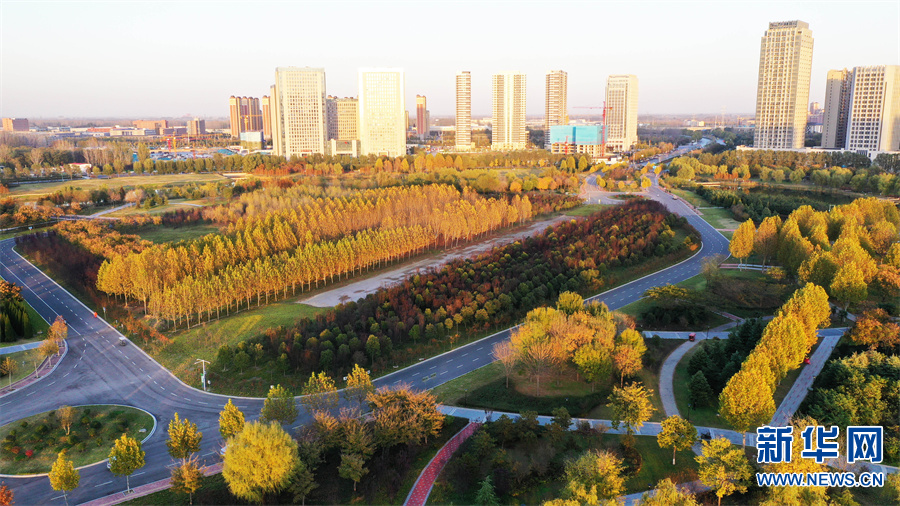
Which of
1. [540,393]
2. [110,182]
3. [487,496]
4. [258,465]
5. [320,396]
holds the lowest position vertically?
[487,496]

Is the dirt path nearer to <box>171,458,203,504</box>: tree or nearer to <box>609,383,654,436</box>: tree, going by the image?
<box>171,458,203,504</box>: tree

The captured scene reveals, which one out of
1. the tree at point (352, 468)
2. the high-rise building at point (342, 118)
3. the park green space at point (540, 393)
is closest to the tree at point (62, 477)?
the tree at point (352, 468)

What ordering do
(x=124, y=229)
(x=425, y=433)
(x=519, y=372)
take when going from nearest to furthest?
(x=425, y=433), (x=519, y=372), (x=124, y=229)

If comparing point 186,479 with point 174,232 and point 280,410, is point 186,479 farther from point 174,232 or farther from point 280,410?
point 174,232

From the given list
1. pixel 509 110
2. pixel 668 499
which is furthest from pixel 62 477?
pixel 509 110

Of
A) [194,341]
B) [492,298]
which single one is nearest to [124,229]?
[194,341]

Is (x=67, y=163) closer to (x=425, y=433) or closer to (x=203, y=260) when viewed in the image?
(x=203, y=260)

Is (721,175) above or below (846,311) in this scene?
above
